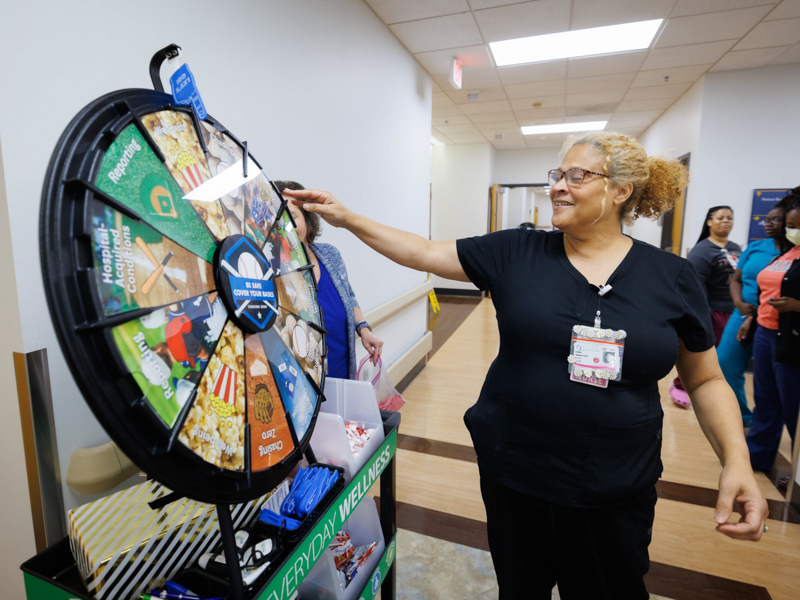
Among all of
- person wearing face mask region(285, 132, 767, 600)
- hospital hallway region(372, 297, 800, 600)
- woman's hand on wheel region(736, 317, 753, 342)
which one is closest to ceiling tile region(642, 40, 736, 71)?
woman's hand on wheel region(736, 317, 753, 342)

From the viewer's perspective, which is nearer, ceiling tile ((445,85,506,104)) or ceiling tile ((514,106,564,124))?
ceiling tile ((445,85,506,104))

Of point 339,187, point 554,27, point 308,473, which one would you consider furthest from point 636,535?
point 554,27

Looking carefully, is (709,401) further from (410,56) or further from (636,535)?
(410,56)

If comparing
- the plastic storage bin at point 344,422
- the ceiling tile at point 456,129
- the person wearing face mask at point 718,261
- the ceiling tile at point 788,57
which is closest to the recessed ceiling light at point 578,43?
the ceiling tile at point 788,57

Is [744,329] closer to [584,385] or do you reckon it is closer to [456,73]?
[584,385]

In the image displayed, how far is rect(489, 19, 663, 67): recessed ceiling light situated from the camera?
3.44m

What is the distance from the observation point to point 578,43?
145 inches

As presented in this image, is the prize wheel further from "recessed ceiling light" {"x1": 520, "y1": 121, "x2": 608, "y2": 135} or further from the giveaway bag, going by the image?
"recessed ceiling light" {"x1": 520, "y1": 121, "x2": 608, "y2": 135}

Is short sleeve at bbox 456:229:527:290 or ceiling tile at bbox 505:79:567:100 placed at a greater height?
ceiling tile at bbox 505:79:567:100

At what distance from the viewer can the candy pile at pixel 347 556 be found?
1.20m

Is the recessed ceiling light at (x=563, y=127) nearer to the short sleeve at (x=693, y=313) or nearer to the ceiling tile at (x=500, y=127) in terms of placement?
the ceiling tile at (x=500, y=127)

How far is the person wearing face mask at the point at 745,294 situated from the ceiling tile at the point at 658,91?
2.83 meters

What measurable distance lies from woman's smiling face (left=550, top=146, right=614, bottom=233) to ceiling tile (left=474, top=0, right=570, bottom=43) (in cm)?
247

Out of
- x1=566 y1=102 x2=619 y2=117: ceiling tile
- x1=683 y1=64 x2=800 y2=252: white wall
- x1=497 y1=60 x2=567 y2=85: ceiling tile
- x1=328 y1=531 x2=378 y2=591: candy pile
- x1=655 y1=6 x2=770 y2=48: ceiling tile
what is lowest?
x1=328 y1=531 x2=378 y2=591: candy pile
